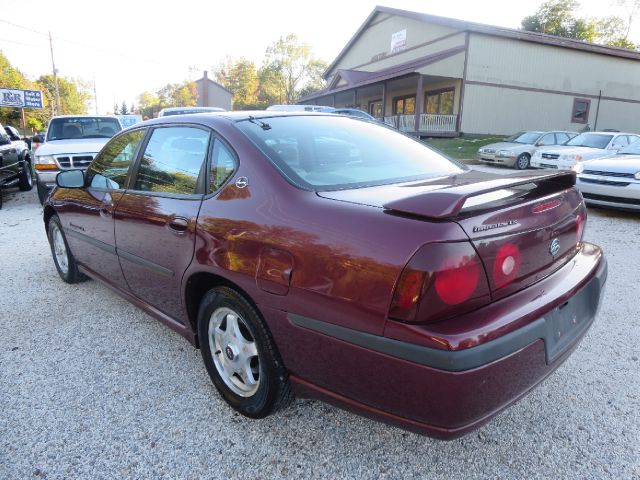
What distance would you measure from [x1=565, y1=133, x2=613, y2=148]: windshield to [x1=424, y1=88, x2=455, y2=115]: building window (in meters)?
12.0

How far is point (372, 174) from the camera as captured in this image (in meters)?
2.33

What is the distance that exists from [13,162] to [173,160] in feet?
29.3

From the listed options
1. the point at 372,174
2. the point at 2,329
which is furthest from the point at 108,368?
the point at 372,174

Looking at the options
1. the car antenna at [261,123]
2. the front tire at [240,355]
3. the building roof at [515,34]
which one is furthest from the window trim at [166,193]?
the building roof at [515,34]

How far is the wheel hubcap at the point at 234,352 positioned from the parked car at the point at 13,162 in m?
8.67

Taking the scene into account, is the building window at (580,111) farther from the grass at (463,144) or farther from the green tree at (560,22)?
the green tree at (560,22)

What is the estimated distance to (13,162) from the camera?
31.3 ft

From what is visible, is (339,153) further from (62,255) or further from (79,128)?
(79,128)

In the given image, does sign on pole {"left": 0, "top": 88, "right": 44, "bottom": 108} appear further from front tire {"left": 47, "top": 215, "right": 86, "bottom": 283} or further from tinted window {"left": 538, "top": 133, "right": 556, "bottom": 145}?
front tire {"left": 47, "top": 215, "right": 86, "bottom": 283}

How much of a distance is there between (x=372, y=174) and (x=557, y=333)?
112cm

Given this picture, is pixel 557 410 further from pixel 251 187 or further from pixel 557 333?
pixel 251 187

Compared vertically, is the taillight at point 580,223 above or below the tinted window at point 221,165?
below

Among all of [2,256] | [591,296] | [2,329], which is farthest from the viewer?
[2,256]

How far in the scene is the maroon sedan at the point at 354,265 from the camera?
155 cm
